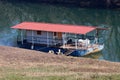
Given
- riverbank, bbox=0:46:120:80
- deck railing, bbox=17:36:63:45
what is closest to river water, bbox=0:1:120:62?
deck railing, bbox=17:36:63:45

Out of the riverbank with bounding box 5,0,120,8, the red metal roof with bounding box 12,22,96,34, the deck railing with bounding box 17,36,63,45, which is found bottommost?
the deck railing with bounding box 17,36,63,45

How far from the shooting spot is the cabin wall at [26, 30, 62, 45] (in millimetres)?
41888

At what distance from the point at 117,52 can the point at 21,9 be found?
1538 inches

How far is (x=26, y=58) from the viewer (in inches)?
1036

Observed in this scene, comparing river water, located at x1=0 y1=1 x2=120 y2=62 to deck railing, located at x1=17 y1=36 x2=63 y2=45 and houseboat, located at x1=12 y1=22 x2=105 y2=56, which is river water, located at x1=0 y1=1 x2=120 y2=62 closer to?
houseboat, located at x1=12 y1=22 x2=105 y2=56

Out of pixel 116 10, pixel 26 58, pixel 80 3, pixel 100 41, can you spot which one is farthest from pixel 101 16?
pixel 26 58

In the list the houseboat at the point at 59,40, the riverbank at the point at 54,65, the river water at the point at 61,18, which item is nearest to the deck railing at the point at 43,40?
the houseboat at the point at 59,40

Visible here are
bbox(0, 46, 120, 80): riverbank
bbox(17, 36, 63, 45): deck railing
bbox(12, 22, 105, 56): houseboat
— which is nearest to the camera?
bbox(0, 46, 120, 80): riverbank

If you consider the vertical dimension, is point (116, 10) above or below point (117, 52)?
above

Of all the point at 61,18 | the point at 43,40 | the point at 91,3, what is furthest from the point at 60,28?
the point at 91,3

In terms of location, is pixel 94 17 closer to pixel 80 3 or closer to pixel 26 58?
pixel 80 3

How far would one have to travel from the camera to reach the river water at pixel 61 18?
45.5 metres

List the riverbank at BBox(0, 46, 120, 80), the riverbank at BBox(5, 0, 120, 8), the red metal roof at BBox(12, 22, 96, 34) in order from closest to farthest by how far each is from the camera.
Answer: the riverbank at BBox(0, 46, 120, 80)
the red metal roof at BBox(12, 22, 96, 34)
the riverbank at BBox(5, 0, 120, 8)

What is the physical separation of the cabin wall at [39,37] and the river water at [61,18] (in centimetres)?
229
